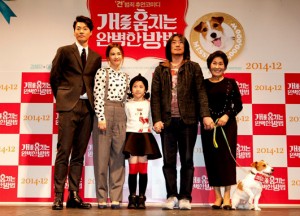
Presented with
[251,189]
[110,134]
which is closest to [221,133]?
[251,189]

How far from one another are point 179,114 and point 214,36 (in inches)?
41.8

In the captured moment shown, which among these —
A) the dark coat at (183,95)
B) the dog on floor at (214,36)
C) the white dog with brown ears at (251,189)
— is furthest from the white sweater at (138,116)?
the dog on floor at (214,36)

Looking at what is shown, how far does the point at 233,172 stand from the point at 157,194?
2.66 ft

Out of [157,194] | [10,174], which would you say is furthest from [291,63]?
[10,174]

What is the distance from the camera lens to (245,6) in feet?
12.4

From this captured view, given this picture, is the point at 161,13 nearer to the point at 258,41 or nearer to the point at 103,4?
the point at 103,4

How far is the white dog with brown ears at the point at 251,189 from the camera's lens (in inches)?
118

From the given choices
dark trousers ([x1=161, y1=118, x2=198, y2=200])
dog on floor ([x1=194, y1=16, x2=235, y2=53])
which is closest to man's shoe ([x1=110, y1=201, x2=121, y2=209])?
dark trousers ([x1=161, y1=118, x2=198, y2=200])

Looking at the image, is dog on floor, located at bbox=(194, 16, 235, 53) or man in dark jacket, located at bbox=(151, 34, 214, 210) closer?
man in dark jacket, located at bbox=(151, 34, 214, 210)

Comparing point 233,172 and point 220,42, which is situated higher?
point 220,42

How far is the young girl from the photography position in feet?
10.2

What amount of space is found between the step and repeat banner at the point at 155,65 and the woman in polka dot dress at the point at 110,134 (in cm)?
46

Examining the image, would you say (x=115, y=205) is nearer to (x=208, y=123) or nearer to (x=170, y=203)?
(x=170, y=203)

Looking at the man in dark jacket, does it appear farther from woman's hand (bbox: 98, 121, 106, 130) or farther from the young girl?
woman's hand (bbox: 98, 121, 106, 130)
